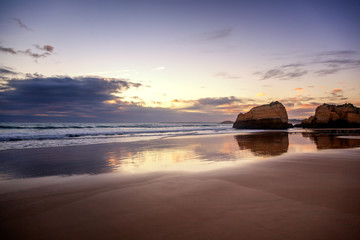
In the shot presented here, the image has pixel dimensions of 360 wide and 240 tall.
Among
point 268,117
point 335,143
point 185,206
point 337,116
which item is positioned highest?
point 268,117

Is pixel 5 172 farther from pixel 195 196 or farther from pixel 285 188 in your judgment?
pixel 285 188

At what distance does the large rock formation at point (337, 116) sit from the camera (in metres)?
34.2

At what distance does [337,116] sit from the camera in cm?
3559

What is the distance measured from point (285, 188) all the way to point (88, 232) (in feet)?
10.4

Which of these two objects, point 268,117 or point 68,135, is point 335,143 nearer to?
point 68,135

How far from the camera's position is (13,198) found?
3156mm

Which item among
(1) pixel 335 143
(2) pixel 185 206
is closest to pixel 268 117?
(1) pixel 335 143

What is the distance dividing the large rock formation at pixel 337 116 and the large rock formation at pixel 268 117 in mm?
5746

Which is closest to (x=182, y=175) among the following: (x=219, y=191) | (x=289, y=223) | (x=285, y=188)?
(x=219, y=191)

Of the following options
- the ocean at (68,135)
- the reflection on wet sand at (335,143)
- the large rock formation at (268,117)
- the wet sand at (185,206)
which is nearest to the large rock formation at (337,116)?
the large rock formation at (268,117)

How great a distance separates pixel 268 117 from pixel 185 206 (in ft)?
134

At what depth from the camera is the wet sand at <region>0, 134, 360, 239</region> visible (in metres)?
2.04

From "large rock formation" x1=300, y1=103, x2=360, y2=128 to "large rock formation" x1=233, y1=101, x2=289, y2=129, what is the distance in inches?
226

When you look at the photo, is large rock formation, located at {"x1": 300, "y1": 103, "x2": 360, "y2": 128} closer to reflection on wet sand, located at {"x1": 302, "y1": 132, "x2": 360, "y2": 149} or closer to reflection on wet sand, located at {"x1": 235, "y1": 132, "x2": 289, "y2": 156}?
reflection on wet sand, located at {"x1": 302, "y1": 132, "x2": 360, "y2": 149}
